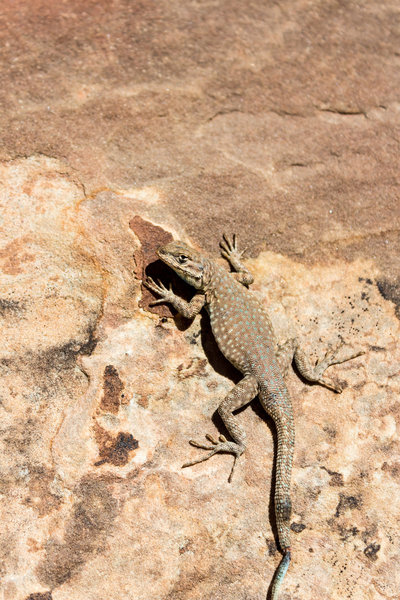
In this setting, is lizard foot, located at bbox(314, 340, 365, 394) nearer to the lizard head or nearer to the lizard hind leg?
the lizard hind leg

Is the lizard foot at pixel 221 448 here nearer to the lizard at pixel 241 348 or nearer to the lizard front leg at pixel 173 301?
the lizard at pixel 241 348

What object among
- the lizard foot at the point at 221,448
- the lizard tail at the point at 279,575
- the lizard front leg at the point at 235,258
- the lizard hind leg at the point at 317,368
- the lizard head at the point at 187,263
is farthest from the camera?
the lizard front leg at the point at 235,258

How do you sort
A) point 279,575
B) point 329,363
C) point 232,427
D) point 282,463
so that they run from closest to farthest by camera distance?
point 279,575, point 282,463, point 232,427, point 329,363

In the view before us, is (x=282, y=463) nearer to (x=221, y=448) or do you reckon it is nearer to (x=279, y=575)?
(x=221, y=448)

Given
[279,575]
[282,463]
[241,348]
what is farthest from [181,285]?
[279,575]

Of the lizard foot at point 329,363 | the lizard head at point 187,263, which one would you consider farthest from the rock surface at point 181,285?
the lizard head at point 187,263

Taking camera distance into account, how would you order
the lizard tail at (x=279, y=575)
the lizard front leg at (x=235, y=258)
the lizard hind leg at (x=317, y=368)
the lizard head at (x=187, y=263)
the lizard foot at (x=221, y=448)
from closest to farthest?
the lizard tail at (x=279, y=575), the lizard foot at (x=221, y=448), the lizard head at (x=187, y=263), the lizard hind leg at (x=317, y=368), the lizard front leg at (x=235, y=258)

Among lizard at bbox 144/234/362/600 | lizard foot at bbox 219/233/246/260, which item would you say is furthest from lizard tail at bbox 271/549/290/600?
lizard foot at bbox 219/233/246/260
